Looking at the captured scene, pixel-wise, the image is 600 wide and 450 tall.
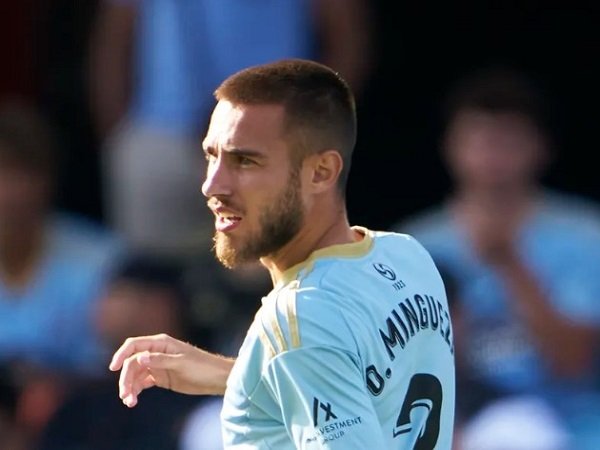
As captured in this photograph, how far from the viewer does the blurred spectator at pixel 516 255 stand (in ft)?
20.2

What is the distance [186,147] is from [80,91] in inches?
48.2

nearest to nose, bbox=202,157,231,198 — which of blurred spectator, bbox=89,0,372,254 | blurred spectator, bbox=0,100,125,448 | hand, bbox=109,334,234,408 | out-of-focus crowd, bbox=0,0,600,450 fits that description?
hand, bbox=109,334,234,408

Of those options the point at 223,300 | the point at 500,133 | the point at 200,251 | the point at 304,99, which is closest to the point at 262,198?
the point at 304,99

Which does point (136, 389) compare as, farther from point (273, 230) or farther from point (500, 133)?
point (500, 133)

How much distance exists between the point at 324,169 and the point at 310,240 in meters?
0.14

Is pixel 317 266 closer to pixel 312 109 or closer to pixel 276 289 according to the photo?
pixel 276 289

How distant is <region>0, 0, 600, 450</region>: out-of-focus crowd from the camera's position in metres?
5.97

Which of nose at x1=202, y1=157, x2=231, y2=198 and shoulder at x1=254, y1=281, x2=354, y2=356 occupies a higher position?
nose at x1=202, y1=157, x2=231, y2=198

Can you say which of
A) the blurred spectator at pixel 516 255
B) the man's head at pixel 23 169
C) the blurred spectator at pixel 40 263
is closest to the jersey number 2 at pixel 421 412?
the blurred spectator at pixel 516 255

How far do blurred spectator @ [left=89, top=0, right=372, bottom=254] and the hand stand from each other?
322 centimetres

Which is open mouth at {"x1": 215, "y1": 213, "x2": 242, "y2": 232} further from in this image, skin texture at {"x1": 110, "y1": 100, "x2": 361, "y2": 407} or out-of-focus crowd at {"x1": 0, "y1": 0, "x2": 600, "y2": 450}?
out-of-focus crowd at {"x1": 0, "y1": 0, "x2": 600, "y2": 450}

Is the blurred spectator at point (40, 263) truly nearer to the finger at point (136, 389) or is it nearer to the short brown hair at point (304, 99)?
the finger at point (136, 389)

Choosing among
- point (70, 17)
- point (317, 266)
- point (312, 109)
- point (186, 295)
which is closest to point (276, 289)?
point (317, 266)

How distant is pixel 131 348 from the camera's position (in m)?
3.40
